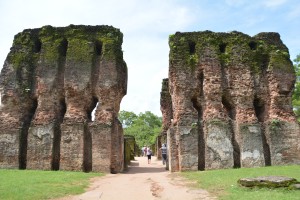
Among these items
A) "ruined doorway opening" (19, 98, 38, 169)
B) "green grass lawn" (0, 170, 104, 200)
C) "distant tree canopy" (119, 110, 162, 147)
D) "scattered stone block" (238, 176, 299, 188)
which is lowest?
"green grass lawn" (0, 170, 104, 200)

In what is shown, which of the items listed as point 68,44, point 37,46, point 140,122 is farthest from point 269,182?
point 140,122

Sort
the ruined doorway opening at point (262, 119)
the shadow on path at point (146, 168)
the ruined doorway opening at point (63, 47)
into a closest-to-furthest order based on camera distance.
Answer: the ruined doorway opening at point (262, 119), the shadow on path at point (146, 168), the ruined doorway opening at point (63, 47)

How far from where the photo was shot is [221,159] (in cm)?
1750

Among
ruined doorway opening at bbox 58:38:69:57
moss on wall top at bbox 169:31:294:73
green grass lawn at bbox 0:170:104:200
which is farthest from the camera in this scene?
ruined doorway opening at bbox 58:38:69:57

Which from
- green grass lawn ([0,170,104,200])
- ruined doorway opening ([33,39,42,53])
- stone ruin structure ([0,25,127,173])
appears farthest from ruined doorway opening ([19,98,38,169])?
green grass lawn ([0,170,104,200])

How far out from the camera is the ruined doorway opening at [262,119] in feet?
59.8

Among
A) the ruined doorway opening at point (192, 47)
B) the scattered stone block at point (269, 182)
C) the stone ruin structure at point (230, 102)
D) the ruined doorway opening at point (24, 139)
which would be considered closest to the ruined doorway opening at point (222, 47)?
the stone ruin structure at point (230, 102)

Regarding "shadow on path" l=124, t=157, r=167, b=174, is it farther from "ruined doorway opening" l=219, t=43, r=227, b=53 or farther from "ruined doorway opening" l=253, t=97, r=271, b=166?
"ruined doorway opening" l=219, t=43, r=227, b=53

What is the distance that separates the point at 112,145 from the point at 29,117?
16.5ft

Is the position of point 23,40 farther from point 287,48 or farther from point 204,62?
point 287,48

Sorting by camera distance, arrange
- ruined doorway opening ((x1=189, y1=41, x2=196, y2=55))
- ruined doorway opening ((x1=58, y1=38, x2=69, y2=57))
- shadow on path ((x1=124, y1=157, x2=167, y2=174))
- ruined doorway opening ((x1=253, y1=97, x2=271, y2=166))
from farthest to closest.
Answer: ruined doorway opening ((x1=58, y1=38, x2=69, y2=57))
ruined doorway opening ((x1=189, y1=41, x2=196, y2=55))
shadow on path ((x1=124, y1=157, x2=167, y2=174))
ruined doorway opening ((x1=253, y1=97, x2=271, y2=166))

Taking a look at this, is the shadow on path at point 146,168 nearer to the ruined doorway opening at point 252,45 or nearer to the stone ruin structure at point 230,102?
the stone ruin structure at point 230,102

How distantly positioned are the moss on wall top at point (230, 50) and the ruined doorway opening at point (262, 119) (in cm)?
177

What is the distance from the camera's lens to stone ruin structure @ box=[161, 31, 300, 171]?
58.1 feet
